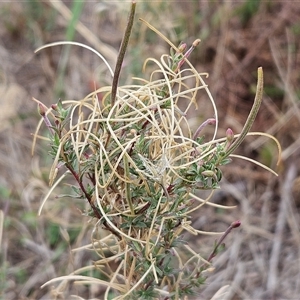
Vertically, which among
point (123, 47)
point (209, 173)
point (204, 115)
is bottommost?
point (204, 115)

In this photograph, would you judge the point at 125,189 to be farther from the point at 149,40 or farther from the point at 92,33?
the point at 92,33

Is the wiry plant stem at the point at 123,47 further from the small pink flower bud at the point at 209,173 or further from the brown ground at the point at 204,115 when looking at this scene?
the brown ground at the point at 204,115

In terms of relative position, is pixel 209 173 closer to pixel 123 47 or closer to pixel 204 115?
pixel 123 47

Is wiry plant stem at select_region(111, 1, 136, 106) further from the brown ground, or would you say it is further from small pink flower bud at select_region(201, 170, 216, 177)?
the brown ground

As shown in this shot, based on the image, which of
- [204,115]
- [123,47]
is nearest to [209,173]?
[123,47]

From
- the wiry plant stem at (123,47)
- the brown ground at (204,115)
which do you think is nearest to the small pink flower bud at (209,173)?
the wiry plant stem at (123,47)

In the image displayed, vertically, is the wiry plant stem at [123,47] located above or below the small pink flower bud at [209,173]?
above

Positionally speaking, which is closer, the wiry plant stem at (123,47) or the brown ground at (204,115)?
the wiry plant stem at (123,47)

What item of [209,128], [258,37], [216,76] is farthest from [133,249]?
[258,37]

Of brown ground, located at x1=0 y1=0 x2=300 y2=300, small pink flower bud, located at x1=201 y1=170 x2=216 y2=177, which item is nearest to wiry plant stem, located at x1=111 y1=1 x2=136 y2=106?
small pink flower bud, located at x1=201 y1=170 x2=216 y2=177
